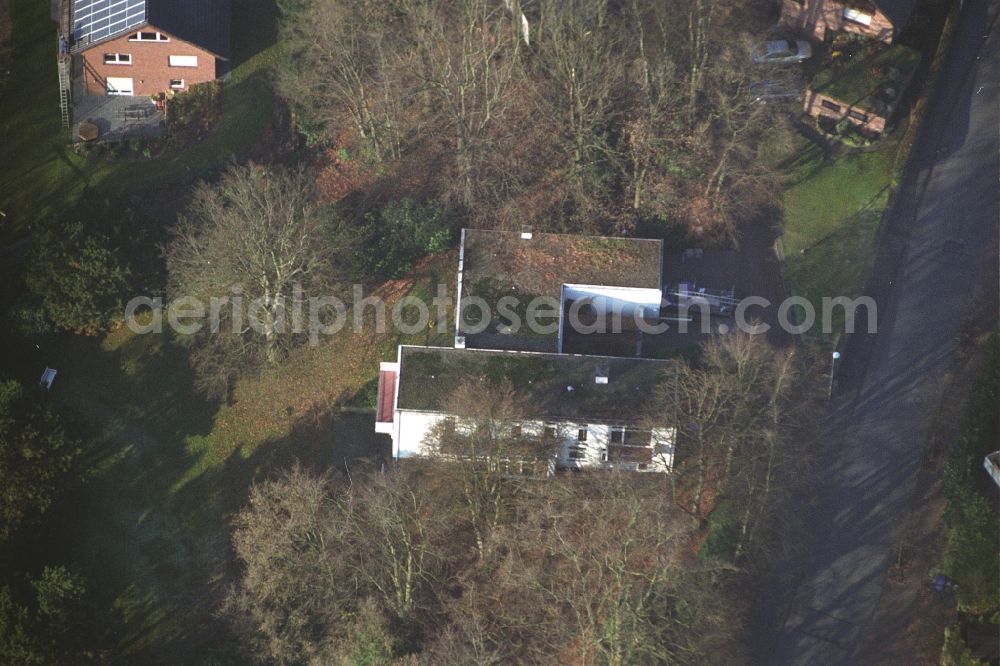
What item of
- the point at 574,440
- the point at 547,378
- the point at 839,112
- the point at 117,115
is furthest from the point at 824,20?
the point at 117,115

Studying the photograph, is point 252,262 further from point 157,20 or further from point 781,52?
point 781,52

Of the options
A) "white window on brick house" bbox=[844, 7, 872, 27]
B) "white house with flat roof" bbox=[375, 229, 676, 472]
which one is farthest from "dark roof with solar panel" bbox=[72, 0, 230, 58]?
"white window on brick house" bbox=[844, 7, 872, 27]

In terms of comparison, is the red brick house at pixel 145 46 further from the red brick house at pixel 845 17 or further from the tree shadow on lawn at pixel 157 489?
the red brick house at pixel 845 17

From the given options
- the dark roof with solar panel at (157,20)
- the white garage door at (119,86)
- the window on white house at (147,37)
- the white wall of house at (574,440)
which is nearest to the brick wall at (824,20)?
the white wall of house at (574,440)

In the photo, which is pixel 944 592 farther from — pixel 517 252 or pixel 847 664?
pixel 517 252

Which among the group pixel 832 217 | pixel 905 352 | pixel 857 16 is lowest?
pixel 905 352

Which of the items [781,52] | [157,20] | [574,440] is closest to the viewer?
[574,440]

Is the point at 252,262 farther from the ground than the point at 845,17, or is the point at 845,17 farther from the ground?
the point at 845,17
